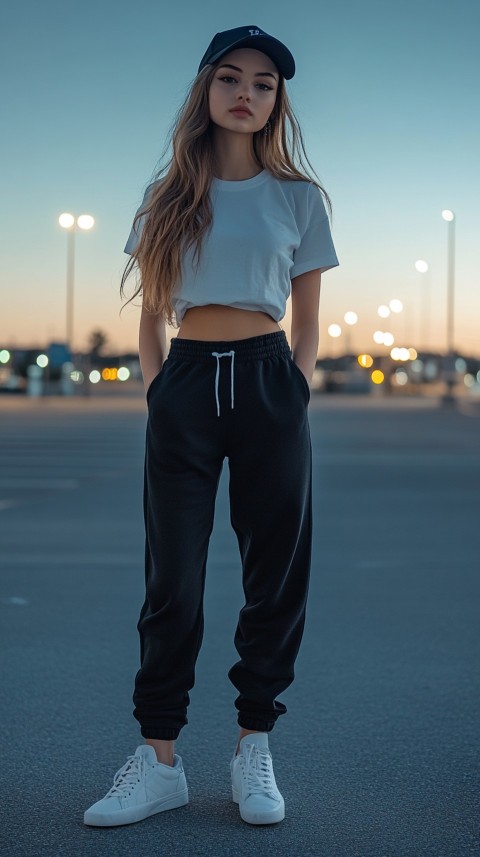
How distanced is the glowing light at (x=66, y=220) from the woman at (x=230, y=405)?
127 ft

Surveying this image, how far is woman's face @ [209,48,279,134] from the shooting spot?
2.94 m

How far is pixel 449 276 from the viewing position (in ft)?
144

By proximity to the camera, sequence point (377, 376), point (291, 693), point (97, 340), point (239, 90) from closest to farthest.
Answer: point (239, 90) → point (291, 693) → point (377, 376) → point (97, 340)

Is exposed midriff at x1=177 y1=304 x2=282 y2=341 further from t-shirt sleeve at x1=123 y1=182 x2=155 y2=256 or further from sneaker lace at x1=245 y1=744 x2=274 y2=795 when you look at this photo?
sneaker lace at x1=245 y1=744 x2=274 y2=795

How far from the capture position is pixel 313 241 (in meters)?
2.99

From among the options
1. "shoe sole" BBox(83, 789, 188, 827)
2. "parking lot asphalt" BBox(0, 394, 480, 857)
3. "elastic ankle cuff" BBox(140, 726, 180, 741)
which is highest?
"elastic ankle cuff" BBox(140, 726, 180, 741)

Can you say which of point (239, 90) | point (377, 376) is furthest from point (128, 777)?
point (377, 376)

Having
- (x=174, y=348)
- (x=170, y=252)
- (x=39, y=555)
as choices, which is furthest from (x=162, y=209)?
(x=39, y=555)

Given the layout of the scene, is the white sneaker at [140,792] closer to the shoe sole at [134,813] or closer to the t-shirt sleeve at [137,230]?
the shoe sole at [134,813]

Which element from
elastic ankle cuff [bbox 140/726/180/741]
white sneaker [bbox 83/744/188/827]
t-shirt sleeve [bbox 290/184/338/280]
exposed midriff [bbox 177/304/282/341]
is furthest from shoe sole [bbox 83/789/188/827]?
t-shirt sleeve [bbox 290/184/338/280]

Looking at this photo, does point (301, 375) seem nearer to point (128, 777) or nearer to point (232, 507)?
point (232, 507)

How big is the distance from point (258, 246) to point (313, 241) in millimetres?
196

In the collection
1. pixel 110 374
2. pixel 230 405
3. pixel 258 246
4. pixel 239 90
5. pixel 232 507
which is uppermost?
pixel 239 90

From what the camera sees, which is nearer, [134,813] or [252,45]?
[134,813]
